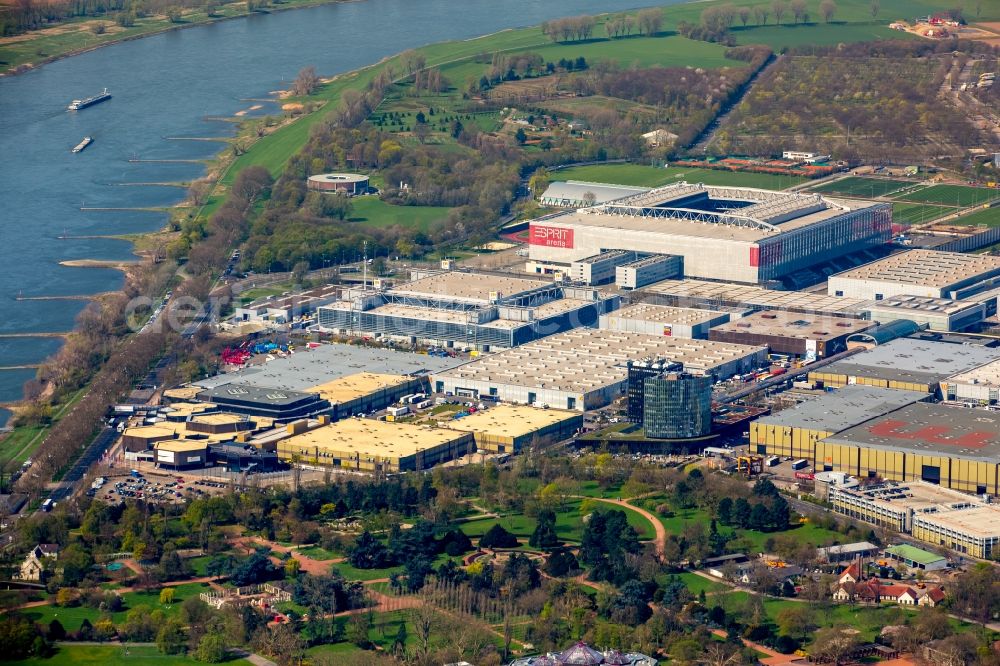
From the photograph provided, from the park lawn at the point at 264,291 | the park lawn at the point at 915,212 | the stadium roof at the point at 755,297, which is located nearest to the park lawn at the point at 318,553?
the stadium roof at the point at 755,297

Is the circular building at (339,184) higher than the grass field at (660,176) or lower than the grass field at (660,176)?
higher

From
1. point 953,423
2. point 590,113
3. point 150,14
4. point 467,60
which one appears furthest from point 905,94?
point 953,423

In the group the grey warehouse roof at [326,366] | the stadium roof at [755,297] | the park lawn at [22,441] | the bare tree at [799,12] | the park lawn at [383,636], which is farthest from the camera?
the bare tree at [799,12]

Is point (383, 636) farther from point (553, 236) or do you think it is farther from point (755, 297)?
point (553, 236)

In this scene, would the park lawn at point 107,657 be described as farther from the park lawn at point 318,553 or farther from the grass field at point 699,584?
the grass field at point 699,584

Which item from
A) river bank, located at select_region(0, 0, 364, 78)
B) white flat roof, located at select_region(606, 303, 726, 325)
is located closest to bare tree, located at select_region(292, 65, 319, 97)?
river bank, located at select_region(0, 0, 364, 78)

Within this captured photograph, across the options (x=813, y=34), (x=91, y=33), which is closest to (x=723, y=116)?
(x=813, y=34)

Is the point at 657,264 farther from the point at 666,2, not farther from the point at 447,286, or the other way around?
the point at 666,2

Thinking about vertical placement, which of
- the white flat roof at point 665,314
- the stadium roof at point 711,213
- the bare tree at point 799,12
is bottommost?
the white flat roof at point 665,314
